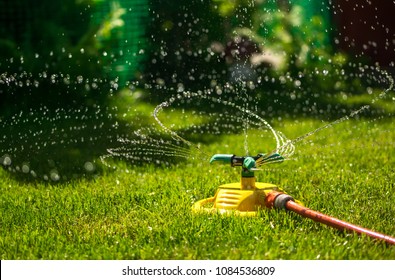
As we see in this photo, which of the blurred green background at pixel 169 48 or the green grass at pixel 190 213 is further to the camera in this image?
the blurred green background at pixel 169 48

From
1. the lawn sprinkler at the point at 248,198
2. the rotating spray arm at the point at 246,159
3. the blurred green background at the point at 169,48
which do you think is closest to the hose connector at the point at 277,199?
the lawn sprinkler at the point at 248,198

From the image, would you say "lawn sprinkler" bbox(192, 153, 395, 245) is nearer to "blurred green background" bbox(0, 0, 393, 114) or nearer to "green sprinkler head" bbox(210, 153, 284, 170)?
"green sprinkler head" bbox(210, 153, 284, 170)

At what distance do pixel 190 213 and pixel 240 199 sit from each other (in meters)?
0.24

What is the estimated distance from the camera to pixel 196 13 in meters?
7.37

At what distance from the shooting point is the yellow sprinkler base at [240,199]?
2977mm

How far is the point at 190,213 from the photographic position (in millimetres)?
3061

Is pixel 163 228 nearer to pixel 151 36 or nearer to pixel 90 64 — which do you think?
pixel 90 64

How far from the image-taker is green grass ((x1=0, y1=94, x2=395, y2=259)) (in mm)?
2637

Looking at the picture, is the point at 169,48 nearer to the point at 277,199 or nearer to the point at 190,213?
the point at 190,213

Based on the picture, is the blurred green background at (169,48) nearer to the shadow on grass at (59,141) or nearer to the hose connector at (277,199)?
the shadow on grass at (59,141)

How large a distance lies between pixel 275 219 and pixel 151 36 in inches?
180

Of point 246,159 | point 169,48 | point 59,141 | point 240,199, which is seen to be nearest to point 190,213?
point 240,199

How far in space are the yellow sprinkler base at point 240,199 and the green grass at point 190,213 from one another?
0.06 m

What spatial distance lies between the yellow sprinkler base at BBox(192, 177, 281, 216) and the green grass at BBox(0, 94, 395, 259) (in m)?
0.06
